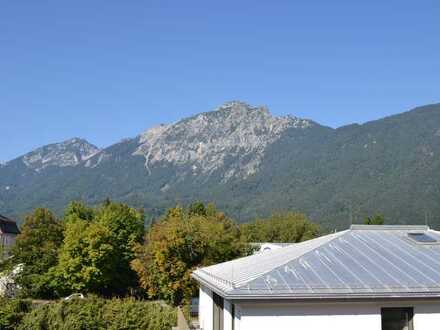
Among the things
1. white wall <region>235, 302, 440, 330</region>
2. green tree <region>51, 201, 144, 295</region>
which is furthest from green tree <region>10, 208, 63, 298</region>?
white wall <region>235, 302, 440, 330</region>

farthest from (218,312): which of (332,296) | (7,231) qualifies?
(7,231)

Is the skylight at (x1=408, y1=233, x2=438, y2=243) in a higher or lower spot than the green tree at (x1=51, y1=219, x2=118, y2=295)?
higher

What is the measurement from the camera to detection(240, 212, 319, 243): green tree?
7588 centimetres

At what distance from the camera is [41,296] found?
47.7m

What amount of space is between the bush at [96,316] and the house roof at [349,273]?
6907 mm

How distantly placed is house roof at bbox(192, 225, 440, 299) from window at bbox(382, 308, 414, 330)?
0.74m

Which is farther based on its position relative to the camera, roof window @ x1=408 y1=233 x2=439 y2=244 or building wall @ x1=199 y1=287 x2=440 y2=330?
roof window @ x1=408 y1=233 x2=439 y2=244

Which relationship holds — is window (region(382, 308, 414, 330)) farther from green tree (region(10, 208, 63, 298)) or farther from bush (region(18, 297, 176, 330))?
green tree (region(10, 208, 63, 298))

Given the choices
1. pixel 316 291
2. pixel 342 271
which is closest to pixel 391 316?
pixel 342 271

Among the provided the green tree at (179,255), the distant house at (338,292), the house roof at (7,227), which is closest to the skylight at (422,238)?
the distant house at (338,292)

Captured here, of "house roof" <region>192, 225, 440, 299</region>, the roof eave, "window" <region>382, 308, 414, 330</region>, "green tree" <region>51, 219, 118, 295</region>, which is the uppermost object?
"house roof" <region>192, 225, 440, 299</region>

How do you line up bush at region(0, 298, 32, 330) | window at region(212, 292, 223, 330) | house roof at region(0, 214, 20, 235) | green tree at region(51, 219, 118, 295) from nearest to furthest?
window at region(212, 292, 223, 330), bush at region(0, 298, 32, 330), green tree at region(51, 219, 118, 295), house roof at region(0, 214, 20, 235)

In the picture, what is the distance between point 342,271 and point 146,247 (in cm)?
2861

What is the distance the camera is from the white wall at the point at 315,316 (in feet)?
38.7
